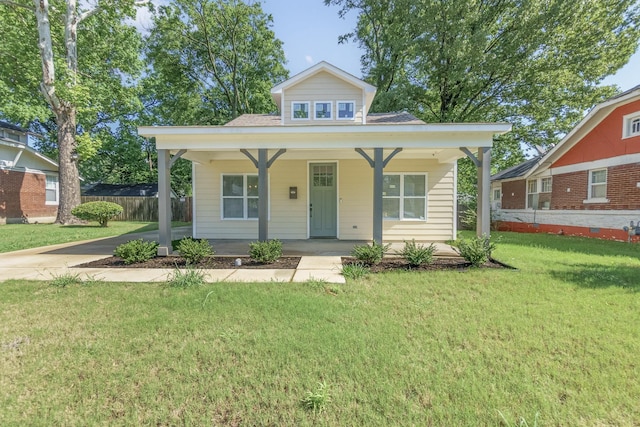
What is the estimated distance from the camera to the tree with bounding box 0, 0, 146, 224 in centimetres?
1264

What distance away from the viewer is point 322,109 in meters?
9.45

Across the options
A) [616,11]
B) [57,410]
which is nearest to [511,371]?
[57,410]

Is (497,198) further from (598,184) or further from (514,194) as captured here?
(598,184)

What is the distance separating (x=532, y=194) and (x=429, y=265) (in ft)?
40.4

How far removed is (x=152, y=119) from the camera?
2359 cm

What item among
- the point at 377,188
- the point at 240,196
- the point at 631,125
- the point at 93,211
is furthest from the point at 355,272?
the point at 93,211

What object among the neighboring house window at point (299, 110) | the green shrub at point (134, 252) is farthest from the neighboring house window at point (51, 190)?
the neighboring house window at point (299, 110)

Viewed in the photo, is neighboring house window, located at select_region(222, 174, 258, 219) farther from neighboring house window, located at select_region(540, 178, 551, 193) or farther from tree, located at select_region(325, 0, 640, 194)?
neighboring house window, located at select_region(540, 178, 551, 193)

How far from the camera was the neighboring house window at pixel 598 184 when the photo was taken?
33.6 ft

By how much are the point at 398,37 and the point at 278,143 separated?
43.8 ft

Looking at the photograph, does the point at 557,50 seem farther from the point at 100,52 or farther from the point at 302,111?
the point at 100,52

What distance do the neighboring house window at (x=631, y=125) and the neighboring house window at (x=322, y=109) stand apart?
32.2 feet

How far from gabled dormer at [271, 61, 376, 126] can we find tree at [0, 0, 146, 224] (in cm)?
1032

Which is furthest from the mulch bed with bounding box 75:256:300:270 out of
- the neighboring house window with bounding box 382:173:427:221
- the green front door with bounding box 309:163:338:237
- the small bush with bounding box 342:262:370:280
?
the neighboring house window with bounding box 382:173:427:221
